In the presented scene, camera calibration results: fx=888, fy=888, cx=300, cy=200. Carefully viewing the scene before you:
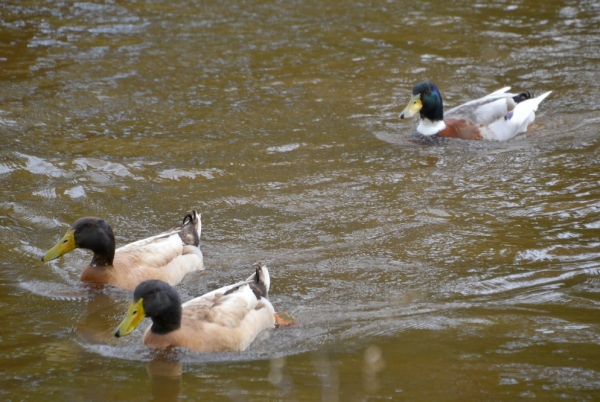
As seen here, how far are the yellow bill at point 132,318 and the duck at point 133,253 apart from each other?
1.45 meters

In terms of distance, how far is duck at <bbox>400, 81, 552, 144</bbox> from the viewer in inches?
482

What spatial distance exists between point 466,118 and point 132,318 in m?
7.09

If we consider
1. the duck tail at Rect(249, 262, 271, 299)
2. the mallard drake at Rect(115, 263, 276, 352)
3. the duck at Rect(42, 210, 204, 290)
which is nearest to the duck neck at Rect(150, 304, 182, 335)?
the mallard drake at Rect(115, 263, 276, 352)

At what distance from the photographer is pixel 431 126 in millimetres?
12352

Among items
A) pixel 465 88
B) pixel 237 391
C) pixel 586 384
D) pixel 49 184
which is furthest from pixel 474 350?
pixel 465 88

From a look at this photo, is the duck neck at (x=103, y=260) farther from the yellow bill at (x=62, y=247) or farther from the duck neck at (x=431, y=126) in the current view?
the duck neck at (x=431, y=126)

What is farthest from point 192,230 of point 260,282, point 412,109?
point 412,109

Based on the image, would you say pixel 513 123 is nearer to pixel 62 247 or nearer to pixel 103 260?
pixel 103 260

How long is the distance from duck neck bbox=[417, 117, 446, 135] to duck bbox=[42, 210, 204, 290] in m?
4.74

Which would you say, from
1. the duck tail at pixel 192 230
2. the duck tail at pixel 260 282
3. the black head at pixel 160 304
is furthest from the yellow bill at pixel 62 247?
the duck tail at pixel 260 282

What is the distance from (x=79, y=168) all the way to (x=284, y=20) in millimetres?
7828

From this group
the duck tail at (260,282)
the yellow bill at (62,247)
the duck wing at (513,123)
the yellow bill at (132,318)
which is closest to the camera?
the yellow bill at (132,318)

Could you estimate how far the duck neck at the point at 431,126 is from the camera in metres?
12.3

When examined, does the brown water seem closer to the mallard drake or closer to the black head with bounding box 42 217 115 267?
the mallard drake
